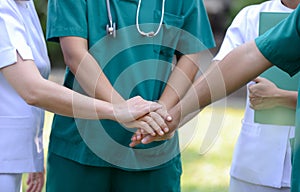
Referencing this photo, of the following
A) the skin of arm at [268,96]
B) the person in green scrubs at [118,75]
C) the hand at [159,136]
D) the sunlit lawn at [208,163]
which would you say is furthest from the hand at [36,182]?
the sunlit lawn at [208,163]

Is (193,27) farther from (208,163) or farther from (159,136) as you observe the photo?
(208,163)

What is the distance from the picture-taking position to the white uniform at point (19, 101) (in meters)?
3.16

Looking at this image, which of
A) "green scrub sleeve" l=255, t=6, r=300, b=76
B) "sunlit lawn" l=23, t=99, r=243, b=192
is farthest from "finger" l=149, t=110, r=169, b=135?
"sunlit lawn" l=23, t=99, r=243, b=192

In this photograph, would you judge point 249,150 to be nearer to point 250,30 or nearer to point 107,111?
point 250,30

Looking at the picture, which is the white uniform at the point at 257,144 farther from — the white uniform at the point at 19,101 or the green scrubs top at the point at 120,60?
the white uniform at the point at 19,101

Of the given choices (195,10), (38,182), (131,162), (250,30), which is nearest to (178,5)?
(195,10)

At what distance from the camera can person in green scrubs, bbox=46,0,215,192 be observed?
11.2 feet

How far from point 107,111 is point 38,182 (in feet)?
2.24

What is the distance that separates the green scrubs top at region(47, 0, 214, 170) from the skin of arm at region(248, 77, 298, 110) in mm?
391

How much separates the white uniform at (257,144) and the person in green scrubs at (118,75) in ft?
1.08

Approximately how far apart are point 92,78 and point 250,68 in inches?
26.1

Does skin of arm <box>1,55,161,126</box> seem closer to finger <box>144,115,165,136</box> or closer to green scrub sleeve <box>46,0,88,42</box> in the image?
finger <box>144,115,165,136</box>

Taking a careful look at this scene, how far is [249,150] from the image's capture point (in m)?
3.84

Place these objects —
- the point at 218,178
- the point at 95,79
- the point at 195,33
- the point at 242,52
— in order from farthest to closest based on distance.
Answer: the point at 218,178, the point at 195,33, the point at 95,79, the point at 242,52
